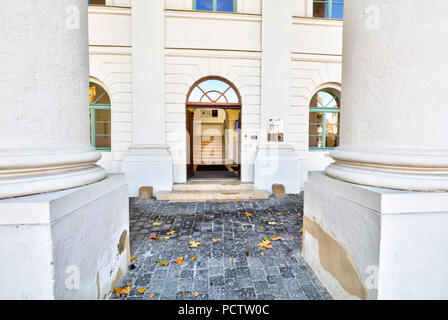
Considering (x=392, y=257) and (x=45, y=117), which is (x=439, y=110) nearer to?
(x=392, y=257)

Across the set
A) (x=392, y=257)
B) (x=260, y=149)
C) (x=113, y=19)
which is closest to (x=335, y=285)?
(x=392, y=257)

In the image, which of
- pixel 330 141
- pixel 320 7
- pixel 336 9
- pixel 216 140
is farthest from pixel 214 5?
pixel 216 140

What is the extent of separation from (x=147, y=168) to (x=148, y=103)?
202 cm

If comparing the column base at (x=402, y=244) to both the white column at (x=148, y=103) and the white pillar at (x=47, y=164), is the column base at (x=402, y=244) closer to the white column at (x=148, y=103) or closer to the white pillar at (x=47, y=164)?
the white pillar at (x=47, y=164)

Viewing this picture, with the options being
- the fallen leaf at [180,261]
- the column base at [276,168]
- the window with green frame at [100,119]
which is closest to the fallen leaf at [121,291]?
the fallen leaf at [180,261]

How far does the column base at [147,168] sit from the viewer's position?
6.73m

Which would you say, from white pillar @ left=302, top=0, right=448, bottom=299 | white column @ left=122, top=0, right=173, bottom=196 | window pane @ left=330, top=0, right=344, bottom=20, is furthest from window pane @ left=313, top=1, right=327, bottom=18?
white pillar @ left=302, top=0, right=448, bottom=299

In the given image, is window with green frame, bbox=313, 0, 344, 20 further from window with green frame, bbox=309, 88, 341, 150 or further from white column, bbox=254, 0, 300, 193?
window with green frame, bbox=309, 88, 341, 150

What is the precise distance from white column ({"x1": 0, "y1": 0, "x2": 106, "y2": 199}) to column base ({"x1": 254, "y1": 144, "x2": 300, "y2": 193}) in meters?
5.56

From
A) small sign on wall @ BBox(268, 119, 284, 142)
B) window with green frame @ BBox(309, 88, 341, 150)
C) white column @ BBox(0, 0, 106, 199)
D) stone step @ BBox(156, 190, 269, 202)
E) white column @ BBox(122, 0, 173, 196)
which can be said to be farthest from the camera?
window with green frame @ BBox(309, 88, 341, 150)

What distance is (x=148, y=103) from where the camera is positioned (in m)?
6.86

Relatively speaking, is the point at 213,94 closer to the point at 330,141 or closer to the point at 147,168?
the point at 147,168

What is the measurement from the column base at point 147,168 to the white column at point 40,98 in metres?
4.75

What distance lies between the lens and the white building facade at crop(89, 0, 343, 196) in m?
6.78
